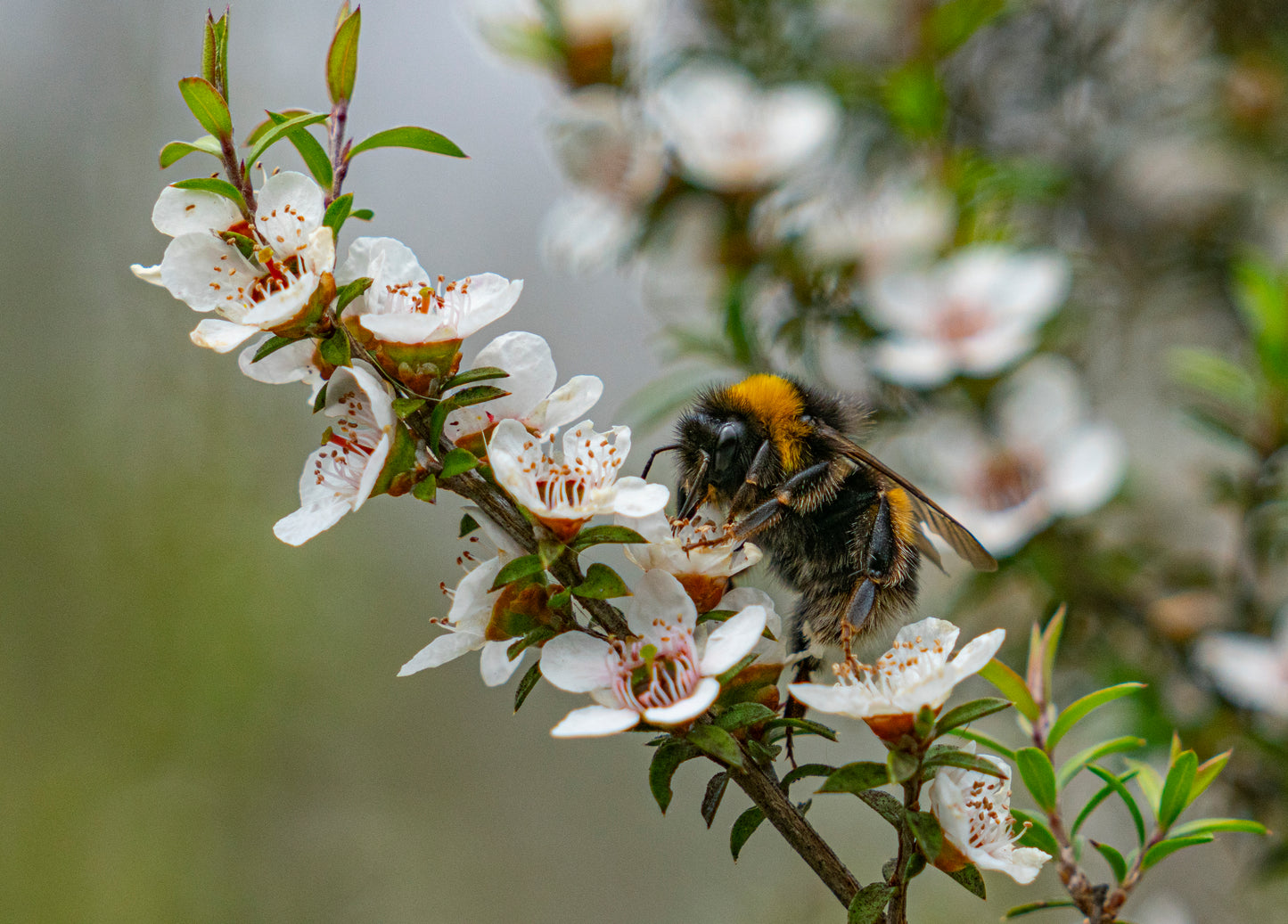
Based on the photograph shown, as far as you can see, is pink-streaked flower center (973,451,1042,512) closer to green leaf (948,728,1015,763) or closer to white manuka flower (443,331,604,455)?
green leaf (948,728,1015,763)

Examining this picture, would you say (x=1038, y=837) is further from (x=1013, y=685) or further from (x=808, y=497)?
(x=808, y=497)

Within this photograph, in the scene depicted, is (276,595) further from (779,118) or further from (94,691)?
(779,118)

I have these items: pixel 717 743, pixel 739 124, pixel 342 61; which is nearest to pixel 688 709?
pixel 717 743

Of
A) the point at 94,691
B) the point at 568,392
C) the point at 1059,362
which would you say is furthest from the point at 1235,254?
the point at 94,691

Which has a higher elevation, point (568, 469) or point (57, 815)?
point (568, 469)

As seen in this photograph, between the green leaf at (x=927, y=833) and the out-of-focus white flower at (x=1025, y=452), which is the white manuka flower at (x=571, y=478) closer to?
the green leaf at (x=927, y=833)
